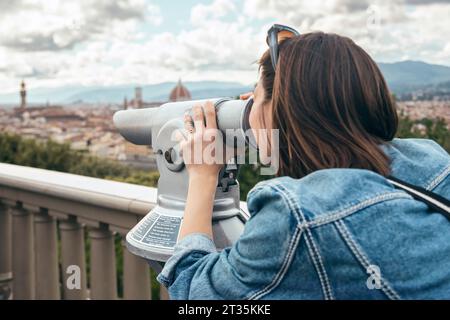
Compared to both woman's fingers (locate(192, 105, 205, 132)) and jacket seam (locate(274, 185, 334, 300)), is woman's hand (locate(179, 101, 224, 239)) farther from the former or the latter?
jacket seam (locate(274, 185, 334, 300))

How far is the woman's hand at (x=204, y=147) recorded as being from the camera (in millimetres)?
1033

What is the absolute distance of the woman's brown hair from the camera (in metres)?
0.82

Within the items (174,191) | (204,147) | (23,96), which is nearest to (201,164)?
(204,147)

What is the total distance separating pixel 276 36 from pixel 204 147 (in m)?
0.26

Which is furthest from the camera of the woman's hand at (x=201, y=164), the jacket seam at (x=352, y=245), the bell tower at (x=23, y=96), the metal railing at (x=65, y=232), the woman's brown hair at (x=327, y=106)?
the bell tower at (x=23, y=96)

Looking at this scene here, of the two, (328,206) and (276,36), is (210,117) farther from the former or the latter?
(328,206)

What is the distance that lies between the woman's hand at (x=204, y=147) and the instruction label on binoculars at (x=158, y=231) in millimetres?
128

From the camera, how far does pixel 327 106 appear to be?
0.82m

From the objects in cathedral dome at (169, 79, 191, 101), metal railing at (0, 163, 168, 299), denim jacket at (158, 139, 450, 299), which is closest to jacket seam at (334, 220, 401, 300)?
denim jacket at (158, 139, 450, 299)

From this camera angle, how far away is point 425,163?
86cm

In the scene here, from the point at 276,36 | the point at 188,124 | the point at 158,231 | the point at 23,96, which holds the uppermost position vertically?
the point at 276,36

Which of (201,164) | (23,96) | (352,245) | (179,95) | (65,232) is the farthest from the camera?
(23,96)

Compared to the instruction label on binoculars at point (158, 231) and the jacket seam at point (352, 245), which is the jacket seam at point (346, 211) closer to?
the jacket seam at point (352, 245)

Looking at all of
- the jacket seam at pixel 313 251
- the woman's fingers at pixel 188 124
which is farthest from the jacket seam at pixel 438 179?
the woman's fingers at pixel 188 124
